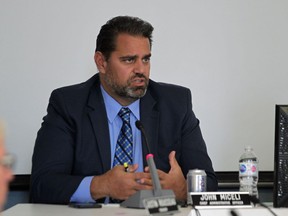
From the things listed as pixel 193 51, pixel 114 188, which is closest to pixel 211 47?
pixel 193 51

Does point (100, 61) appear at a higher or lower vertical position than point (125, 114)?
higher

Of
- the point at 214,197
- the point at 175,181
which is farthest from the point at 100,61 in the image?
the point at 214,197

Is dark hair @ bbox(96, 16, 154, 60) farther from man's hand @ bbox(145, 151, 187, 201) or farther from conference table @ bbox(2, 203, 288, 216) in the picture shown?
conference table @ bbox(2, 203, 288, 216)

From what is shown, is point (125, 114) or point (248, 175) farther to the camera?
point (125, 114)

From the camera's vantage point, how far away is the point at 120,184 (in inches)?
80.8

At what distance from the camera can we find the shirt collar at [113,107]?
2.49 meters

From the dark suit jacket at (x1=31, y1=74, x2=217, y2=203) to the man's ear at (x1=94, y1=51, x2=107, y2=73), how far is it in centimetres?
5

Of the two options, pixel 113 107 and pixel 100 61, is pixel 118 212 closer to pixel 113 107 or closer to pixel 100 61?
pixel 113 107

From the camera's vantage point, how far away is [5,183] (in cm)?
39

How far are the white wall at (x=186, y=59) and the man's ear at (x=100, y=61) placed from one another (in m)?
0.17

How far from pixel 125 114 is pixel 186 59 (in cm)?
59

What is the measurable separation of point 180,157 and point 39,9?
1.10 meters

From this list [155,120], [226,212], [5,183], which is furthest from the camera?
[155,120]

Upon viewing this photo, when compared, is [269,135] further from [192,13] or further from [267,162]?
[192,13]
